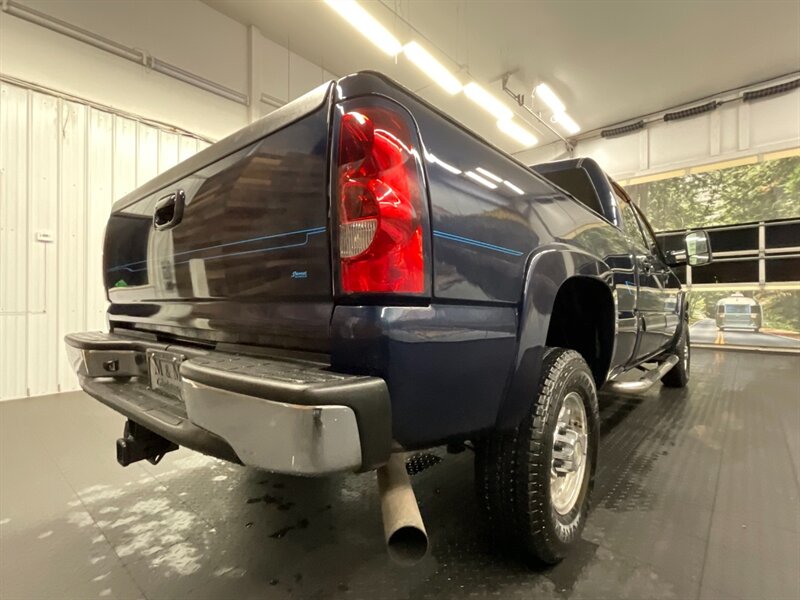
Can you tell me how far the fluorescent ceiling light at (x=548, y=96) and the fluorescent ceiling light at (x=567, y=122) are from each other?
0.32 metres

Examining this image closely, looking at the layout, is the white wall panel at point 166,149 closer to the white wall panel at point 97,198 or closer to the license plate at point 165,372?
the white wall panel at point 97,198

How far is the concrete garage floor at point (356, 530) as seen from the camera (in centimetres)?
128

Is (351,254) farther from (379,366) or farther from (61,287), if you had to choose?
(61,287)

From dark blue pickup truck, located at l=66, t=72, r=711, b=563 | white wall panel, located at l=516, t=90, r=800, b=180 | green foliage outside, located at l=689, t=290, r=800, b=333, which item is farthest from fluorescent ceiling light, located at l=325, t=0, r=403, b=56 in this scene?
green foliage outside, located at l=689, t=290, r=800, b=333

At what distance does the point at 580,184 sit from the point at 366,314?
2255 millimetres

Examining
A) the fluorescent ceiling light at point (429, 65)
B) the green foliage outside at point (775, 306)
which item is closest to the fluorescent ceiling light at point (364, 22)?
the fluorescent ceiling light at point (429, 65)

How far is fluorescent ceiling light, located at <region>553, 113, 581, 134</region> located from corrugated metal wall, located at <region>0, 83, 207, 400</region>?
275 inches

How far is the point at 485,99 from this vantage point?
6.29 meters

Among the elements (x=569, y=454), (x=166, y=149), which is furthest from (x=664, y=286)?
(x=166, y=149)

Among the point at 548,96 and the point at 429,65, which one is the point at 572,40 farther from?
the point at 429,65

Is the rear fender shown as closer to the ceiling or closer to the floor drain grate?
the floor drain grate

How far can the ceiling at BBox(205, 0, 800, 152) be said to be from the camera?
17.3ft

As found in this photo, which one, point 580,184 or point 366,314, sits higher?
point 580,184

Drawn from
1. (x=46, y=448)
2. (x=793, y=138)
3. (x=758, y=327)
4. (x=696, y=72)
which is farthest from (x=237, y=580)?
(x=793, y=138)
